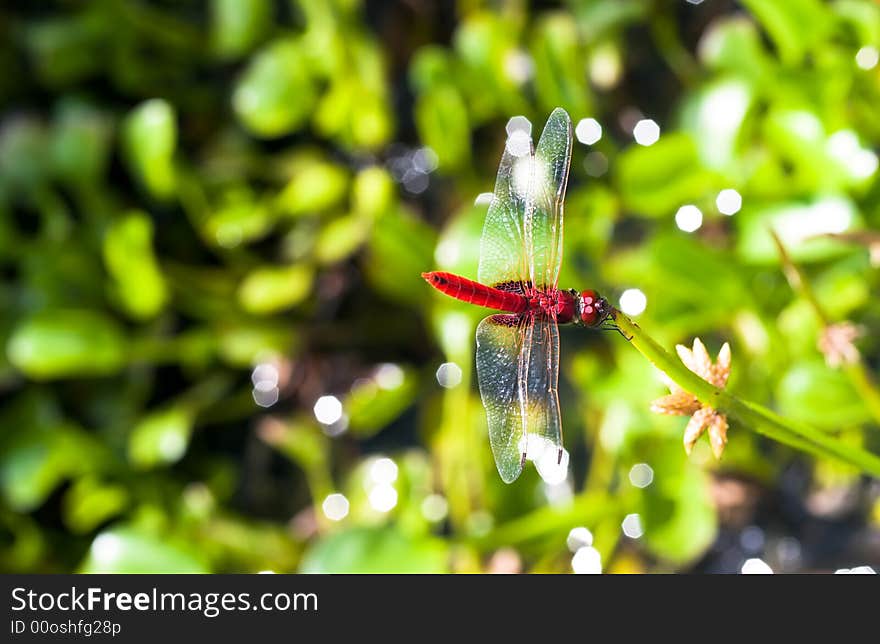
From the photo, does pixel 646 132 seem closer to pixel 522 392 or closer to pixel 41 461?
pixel 522 392

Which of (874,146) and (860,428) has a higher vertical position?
(874,146)

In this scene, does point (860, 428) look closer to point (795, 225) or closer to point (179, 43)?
point (795, 225)

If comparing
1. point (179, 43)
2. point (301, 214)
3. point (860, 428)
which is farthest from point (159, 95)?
point (860, 428)

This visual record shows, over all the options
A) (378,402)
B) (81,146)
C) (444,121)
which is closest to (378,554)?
(378,402)

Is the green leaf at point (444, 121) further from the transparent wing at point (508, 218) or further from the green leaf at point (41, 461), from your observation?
the green leaf at point (41, 461)
